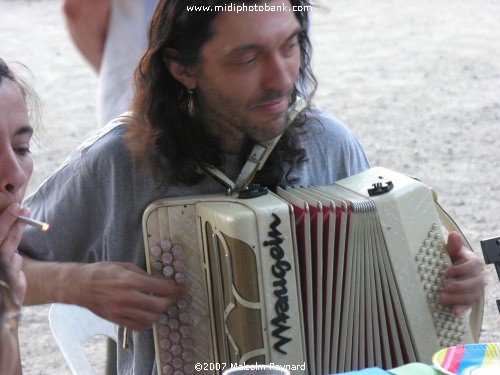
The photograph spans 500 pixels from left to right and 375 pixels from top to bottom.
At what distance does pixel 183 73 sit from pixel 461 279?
79cm

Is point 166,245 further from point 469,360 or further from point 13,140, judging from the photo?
point 469,360

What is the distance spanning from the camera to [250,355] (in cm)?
204

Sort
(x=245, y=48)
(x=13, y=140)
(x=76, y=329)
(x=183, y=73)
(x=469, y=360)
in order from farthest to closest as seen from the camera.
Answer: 1. (x=76, y=329)
2. (x=183, y=73)
3. (x=245, y=48)
4. (x=13, y=140)
5. (x=469, y=360)

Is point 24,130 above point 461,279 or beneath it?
above

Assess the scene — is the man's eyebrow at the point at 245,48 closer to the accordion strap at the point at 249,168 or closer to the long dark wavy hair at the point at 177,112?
the long dark wavy hair at the point at 177,112

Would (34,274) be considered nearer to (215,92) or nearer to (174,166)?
(174,166)

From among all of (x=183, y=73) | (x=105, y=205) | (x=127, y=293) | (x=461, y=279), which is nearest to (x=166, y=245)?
(x=127, y=293)

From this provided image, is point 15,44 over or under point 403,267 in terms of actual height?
under

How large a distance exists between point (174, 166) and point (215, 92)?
0.19m

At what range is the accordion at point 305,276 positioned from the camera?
2025mm

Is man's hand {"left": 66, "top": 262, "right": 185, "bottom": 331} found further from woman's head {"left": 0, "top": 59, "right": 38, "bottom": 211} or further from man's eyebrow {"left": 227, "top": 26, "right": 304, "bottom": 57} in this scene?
man's eyebrow {"left": 227, "top": 26, "right": 304, "bottom": 57}

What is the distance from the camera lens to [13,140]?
1.80 m

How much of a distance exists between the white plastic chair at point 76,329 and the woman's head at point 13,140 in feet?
2.34

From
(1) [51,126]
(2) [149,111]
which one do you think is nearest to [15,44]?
(1) [51,126]
